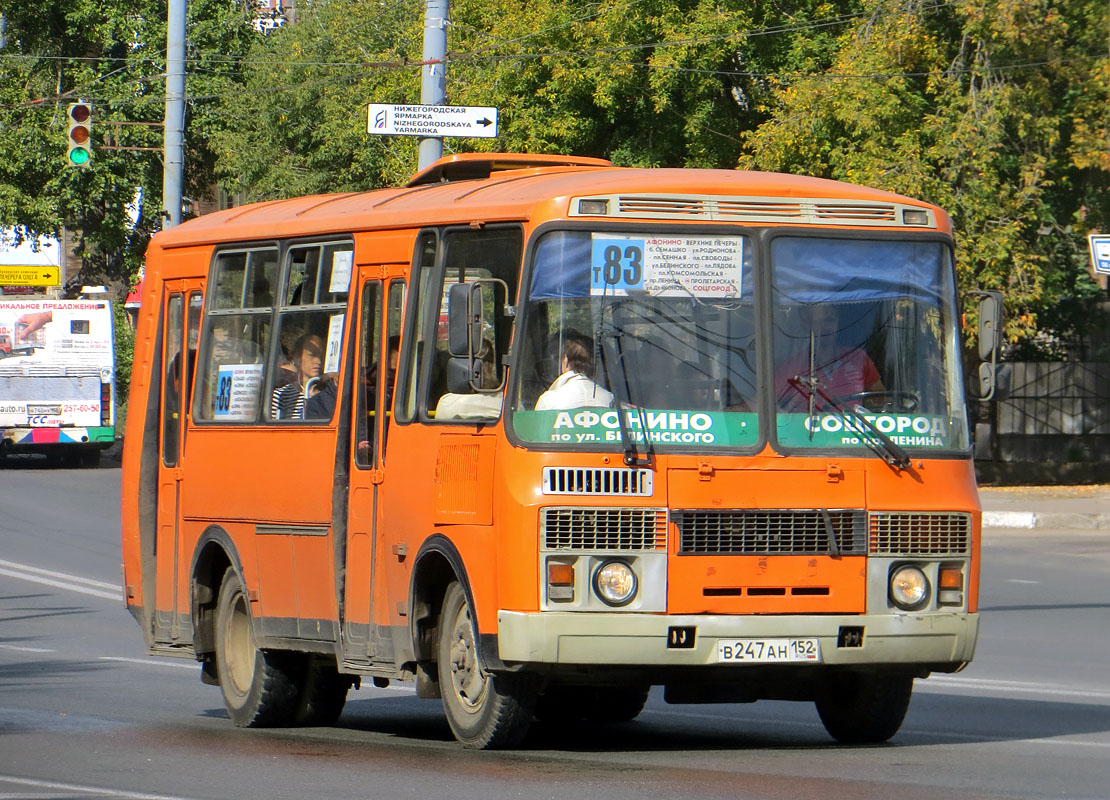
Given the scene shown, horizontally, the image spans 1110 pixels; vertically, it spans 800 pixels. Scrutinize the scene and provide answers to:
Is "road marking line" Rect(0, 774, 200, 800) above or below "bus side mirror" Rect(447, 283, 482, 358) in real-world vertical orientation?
below

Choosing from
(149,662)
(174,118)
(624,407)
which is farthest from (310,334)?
(174,118)

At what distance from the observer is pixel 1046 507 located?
2631cm

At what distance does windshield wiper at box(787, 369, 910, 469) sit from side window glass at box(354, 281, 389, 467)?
7.10ft

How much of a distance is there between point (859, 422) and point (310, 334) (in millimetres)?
3147

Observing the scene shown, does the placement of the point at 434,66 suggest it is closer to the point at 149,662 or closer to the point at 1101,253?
the point at 149,662

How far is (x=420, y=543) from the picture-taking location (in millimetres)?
9352

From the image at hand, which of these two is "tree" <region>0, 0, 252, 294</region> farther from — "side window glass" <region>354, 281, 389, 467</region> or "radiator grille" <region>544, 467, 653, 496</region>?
"radiator grille" <region>544, 467, 653, 496</region>

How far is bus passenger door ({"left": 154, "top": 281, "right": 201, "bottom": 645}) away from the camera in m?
12.0

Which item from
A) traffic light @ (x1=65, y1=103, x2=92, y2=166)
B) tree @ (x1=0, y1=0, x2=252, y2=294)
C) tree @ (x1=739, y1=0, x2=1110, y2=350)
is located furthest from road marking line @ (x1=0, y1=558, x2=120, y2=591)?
tree @ (x1=0, y1=0, x2=252, y2=294)

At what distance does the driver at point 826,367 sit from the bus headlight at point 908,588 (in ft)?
2.64

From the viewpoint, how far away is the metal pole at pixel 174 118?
29.3 metres

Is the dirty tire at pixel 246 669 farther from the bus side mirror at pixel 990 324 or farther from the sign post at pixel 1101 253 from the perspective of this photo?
the sign post at pixel 1101 253

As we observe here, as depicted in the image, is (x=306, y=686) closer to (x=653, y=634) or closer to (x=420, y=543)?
(x=420, y=543)

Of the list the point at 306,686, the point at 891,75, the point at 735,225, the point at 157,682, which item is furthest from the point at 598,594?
the point at 891,75
